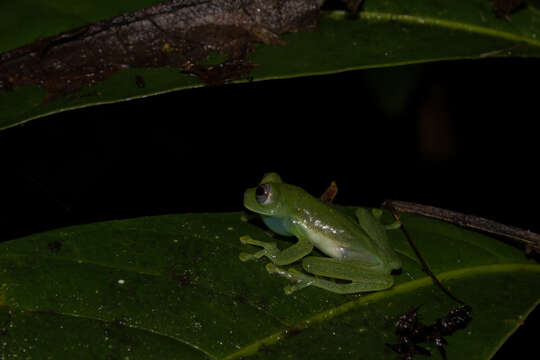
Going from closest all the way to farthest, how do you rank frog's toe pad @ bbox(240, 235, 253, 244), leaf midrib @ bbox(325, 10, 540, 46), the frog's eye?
frog's toe pad @ bbox(240, 235, 253, 244)
the frog's eye
leaf midrib @ bbox(325, 10, 540, 46)

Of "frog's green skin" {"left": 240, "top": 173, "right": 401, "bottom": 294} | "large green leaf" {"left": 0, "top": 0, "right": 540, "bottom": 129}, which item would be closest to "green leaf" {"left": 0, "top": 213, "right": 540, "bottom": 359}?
"frog's green skin" {"left": 240, "top": 173, "right": 401, "bottom": 294}

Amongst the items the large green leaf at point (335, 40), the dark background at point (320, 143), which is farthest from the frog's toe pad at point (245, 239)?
the dark background at point (320, 143)

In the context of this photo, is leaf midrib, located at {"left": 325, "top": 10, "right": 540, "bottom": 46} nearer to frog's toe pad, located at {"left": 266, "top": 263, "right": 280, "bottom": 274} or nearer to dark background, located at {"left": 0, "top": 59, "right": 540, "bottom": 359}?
dark background, located at {"left": 0, "top": 59, "right": 540, "bottom": 359}

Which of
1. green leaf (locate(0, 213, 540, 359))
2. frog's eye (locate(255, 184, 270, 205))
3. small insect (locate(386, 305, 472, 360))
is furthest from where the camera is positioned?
frog's eye (locate(255, 184, 270, 205))

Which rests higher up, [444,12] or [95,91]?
[444,12]

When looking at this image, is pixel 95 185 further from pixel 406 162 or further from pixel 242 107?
pixel 406 162

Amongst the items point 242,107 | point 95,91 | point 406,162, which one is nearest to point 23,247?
point 95,91

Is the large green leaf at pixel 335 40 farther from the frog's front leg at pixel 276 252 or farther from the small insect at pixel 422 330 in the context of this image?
the small insect at pixel 422 330

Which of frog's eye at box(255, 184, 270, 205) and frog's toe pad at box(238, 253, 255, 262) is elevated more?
frog's eye at box(255, 184, 270, 205)
